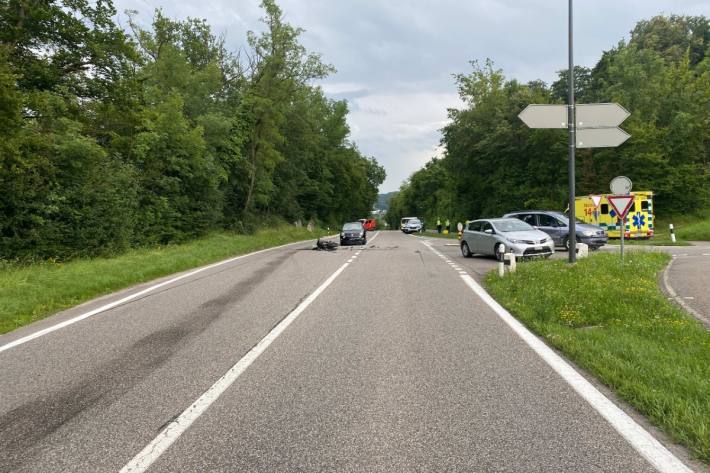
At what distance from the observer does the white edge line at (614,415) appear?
116 inches

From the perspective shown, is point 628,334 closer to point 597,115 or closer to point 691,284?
point 691,284

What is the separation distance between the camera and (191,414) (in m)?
3.80

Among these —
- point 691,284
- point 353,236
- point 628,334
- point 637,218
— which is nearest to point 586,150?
point 637,218

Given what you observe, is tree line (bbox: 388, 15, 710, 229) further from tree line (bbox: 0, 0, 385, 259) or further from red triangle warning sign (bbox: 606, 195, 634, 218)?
red triangle warning sign (bbox: 606, 195, 634, 218)

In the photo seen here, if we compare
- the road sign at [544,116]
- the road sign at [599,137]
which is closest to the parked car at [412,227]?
the road sign at [599,137]

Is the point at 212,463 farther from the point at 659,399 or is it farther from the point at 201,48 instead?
the point at 201,48

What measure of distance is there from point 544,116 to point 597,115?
131 cm

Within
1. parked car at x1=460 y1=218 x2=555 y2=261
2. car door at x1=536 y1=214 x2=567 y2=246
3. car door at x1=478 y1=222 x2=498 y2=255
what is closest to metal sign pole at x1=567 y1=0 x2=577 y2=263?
parked car at x1=460 y1=218 x2=555 y2=261

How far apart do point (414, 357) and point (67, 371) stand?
365 centimetres

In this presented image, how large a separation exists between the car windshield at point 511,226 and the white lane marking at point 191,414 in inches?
482

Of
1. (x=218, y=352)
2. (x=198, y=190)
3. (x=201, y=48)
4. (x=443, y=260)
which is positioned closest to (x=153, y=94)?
(x=198, y=190)

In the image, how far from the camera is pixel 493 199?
4334 centimetres

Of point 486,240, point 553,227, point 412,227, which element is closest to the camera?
point 486,240

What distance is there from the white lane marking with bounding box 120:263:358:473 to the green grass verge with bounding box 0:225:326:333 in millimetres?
4501
